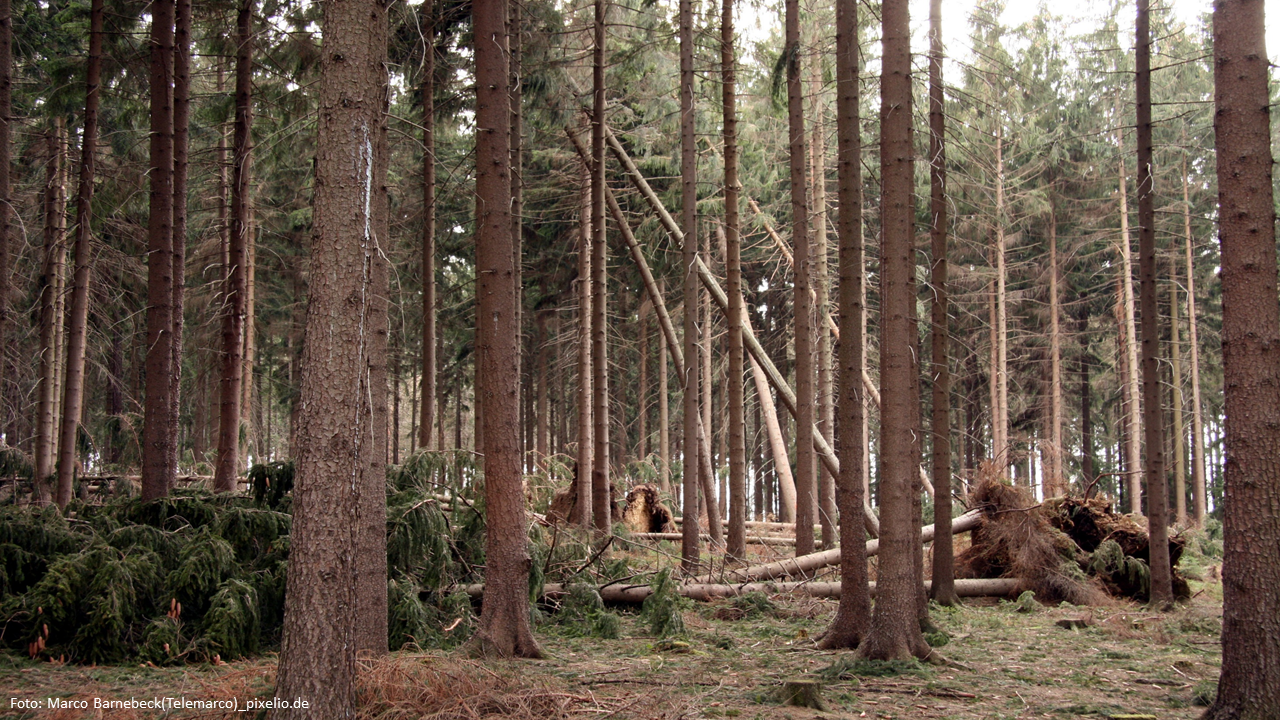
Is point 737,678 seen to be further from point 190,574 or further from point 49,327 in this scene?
point 49,327

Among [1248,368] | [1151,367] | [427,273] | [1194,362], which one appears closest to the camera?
[1248,368]

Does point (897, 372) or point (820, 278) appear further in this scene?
point (820, 278)

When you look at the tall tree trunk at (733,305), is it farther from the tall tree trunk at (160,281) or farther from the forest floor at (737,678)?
the tall tree trunk at (160,281)

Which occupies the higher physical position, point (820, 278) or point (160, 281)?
point (820, 278)

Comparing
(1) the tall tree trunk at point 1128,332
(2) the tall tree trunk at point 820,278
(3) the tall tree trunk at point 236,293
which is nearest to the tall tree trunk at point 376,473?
(3) the tall tree trunk at point 236,293

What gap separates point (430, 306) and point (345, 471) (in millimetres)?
9448

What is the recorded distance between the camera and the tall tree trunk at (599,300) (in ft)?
42.7

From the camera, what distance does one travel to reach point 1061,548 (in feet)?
40.6

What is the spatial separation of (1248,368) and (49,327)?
52.4ft

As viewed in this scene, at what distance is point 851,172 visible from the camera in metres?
8.80

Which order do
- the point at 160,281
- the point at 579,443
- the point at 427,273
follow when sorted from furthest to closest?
the point at 427,273, the point at 579,443, the point at 160,281

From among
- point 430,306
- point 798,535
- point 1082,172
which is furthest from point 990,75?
point 1082,172

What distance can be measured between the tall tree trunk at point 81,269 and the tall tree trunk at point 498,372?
615 cm

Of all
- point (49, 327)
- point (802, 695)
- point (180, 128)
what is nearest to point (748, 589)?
point (802, 695)
